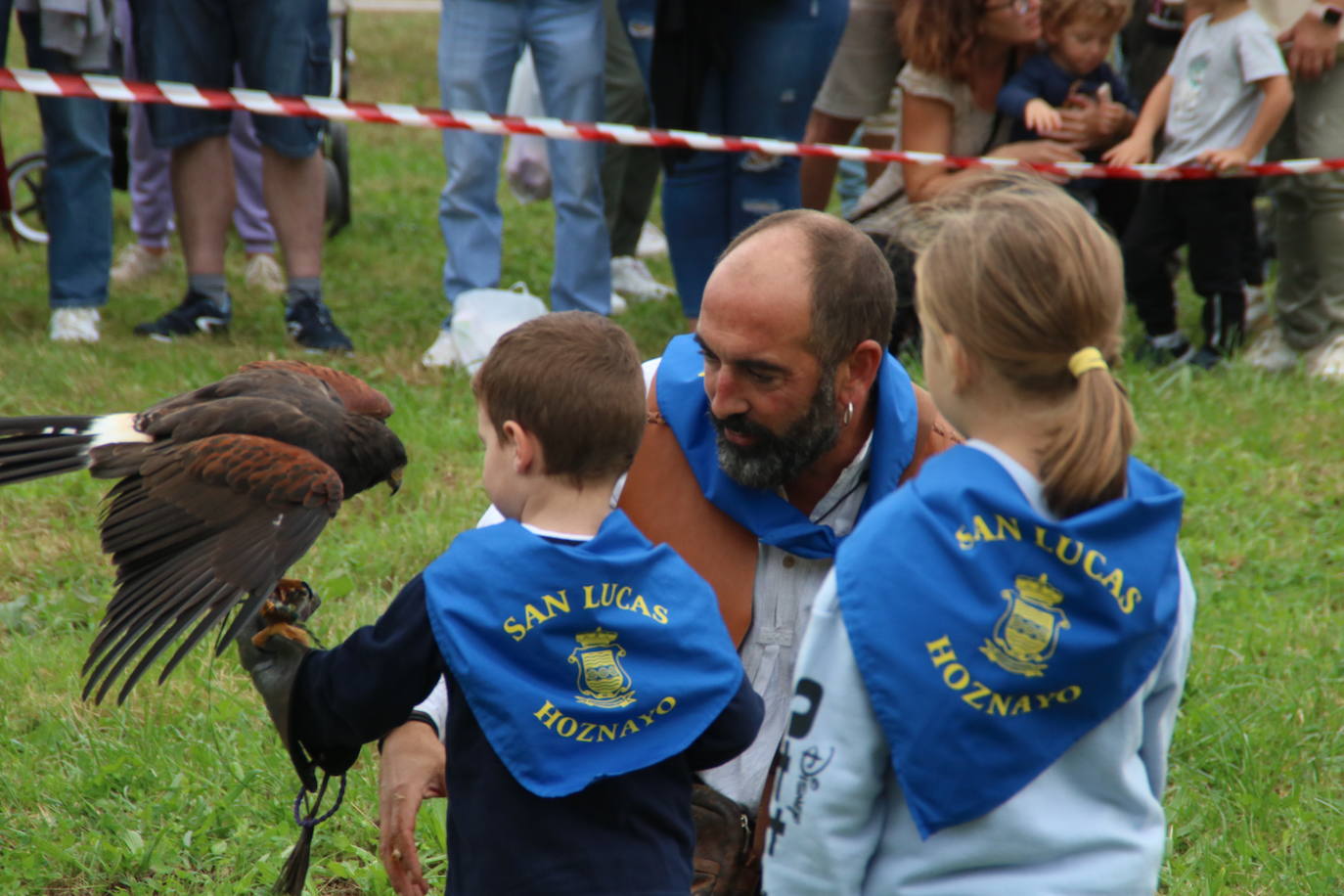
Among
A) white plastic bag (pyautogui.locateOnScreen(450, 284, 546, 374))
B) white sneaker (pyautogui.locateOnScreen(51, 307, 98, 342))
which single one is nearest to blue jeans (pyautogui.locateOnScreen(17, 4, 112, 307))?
white sneaker (pyautogui.locateOnScreen(51, 307, 98, 342))

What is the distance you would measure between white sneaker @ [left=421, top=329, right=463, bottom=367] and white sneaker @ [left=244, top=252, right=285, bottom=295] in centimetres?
150

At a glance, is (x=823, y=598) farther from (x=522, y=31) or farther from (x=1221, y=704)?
(x=522, y=31)

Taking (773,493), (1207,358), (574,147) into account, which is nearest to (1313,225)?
(1207,358)

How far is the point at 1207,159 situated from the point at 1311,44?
2.00 feet

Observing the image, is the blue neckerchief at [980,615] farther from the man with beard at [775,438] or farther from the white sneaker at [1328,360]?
the white sneaker at [1328,360]

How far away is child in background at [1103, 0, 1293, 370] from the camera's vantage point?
5418 mm

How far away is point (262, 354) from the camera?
5484 mm

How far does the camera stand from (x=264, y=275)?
684 centimetres

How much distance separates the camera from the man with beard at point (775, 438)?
7.47ft

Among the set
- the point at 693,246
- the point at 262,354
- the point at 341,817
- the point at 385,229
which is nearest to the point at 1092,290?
the point at 341,817

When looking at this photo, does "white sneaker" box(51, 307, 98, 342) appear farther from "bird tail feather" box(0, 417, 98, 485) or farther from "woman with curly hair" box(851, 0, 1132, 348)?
"woman with curly hair" box(851, 0, 1132, 348)

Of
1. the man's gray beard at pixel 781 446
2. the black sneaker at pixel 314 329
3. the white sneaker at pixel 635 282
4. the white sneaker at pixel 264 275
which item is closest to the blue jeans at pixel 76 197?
the black sneaker at pixel 314 329

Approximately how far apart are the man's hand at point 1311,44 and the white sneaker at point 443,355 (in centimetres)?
366

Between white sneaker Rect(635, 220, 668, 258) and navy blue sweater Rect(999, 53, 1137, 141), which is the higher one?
navy blue sweater Rect(999, 53, 1137, 141)
